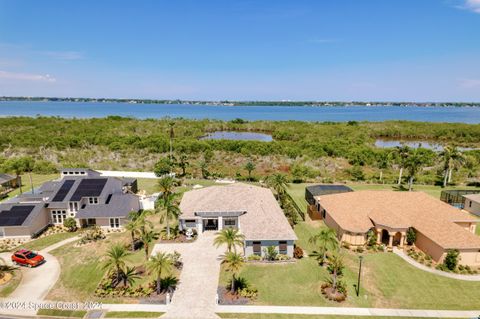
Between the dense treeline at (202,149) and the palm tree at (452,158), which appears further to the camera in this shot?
the dense treeline at (202,149)

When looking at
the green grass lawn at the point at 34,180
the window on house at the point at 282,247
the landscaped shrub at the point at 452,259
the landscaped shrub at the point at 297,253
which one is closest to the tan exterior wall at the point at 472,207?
the landscaped shrub at the point at 452,259

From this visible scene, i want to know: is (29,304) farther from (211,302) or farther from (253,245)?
(253,245)

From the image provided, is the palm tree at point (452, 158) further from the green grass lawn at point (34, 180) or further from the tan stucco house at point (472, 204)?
the green grass lawn at point (34, 180)

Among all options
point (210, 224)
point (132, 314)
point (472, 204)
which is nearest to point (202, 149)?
point (210, 224)

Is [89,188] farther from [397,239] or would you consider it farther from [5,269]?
[397,239]

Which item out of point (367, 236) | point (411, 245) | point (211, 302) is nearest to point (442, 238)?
point (411, 245)
